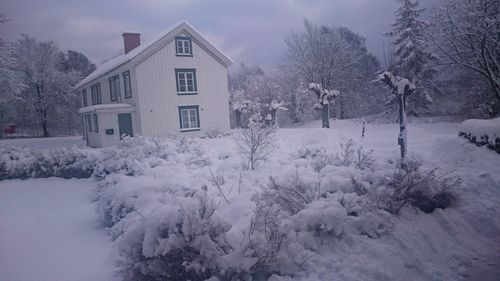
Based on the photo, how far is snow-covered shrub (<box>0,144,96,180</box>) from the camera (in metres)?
6.57

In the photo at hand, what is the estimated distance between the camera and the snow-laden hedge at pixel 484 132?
5.50m

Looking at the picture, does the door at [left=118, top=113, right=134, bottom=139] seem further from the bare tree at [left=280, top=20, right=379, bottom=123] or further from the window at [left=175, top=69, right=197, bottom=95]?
the bare tree at [left=280, top=20, right=379, bottom=123]

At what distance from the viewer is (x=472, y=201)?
4.36 meters

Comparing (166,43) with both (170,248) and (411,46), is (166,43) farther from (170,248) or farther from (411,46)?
(170,248)

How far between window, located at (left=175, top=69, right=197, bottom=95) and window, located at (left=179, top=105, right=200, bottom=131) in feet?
2.36

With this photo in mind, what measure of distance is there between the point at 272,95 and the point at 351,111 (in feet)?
22.2

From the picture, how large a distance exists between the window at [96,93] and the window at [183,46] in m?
5.41

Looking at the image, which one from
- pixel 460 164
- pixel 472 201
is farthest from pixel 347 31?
pixel 472 201

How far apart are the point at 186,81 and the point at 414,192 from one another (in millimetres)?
11512

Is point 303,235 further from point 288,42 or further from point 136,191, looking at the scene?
point 288,42

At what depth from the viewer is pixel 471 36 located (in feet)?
20.7

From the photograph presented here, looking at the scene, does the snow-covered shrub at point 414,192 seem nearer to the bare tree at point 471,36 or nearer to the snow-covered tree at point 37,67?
the bare tree at point 471,36

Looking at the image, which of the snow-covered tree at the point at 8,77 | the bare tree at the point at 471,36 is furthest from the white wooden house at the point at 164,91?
the bare tree at the point at 471,36

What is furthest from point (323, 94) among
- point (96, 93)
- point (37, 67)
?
point (37, 67)
